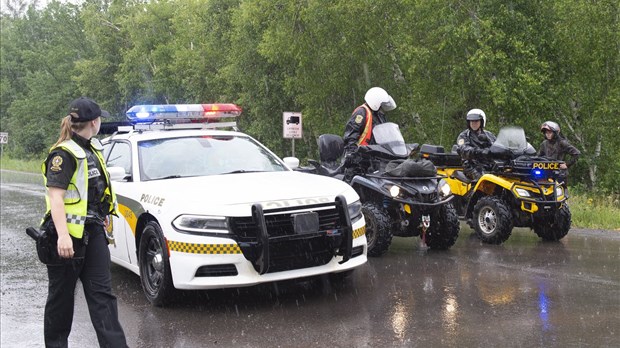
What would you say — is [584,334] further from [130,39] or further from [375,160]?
[130,39]

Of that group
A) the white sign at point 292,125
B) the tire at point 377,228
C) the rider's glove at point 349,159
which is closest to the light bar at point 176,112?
the rider's glove at point 349,159

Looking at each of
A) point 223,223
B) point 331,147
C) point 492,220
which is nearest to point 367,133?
point 331,147

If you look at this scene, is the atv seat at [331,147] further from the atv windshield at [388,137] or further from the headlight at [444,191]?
the headlight at [444,191]

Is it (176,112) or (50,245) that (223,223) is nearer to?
(50,245)

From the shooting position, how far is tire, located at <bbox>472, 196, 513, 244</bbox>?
975 centimetres

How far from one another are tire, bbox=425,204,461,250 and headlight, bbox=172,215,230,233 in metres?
3.87

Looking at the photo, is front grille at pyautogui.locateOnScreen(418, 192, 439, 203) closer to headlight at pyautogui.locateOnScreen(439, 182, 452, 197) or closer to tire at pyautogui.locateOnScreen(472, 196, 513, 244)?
headlight at pyautogui.locateOnScreen(439, 182, 452, 197)

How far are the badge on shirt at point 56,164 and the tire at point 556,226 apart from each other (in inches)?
297

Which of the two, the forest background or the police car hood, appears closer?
the police car hood

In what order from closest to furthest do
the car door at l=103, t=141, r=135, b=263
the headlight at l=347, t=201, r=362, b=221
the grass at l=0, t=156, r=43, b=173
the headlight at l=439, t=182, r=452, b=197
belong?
1. the headlight at l=347, t=201, r=362, b=221
2. the car door at l=103, t=141, r=135, b=263
3. the headlight at l=439, t=182, r=452, b=197
4. the grass at l=0, t=156, r=43, b=173

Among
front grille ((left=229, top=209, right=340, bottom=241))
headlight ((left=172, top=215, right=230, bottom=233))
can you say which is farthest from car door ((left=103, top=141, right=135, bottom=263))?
front grille ((left=229, top=209, right=340, bottom=241))

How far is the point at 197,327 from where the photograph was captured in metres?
5.93

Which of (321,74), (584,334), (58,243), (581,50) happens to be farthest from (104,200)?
(321,74)

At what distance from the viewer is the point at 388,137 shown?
9422mm
